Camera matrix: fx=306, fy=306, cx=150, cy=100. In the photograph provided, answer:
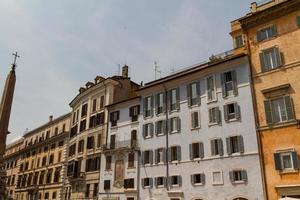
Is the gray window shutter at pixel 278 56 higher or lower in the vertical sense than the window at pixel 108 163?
higher

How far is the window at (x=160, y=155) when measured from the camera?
32.9 metres

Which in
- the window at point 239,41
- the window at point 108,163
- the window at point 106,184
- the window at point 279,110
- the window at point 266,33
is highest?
the window at point 239,41

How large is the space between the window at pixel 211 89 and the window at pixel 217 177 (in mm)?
7155

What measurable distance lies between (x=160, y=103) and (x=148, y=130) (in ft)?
11.3

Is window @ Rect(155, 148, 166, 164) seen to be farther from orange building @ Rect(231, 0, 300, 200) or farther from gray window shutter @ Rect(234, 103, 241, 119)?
orange building @ Rect(231, 0, 300, 200)

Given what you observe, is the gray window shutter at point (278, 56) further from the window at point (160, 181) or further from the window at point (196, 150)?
the window at point (160, 181)

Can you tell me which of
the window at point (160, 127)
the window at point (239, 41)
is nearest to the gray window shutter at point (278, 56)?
the window at point (239, 41)

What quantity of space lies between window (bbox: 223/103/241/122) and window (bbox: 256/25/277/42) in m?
6.69

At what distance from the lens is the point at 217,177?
27.9 m

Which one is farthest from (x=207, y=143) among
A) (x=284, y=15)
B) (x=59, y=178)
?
(x=59, y=178)

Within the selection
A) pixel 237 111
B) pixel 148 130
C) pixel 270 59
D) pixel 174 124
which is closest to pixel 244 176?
pixel 237 111

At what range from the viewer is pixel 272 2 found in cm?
3083

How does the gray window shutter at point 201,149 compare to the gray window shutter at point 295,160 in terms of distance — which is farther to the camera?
the gray window shutter at point 201,149

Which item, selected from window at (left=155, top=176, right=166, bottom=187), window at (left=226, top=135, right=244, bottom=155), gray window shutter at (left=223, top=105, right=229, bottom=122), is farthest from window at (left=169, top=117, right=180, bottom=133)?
window at (left=226, top=135, right=244, bottom=155)
